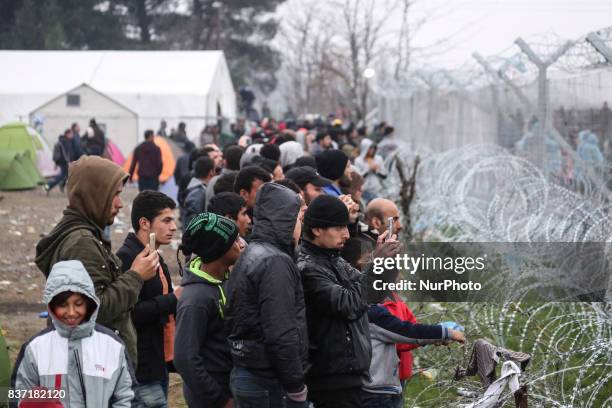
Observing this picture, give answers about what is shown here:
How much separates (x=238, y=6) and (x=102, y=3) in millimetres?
7223

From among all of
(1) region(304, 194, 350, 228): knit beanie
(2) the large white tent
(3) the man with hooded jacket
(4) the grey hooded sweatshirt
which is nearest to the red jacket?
(1) region(304, 194, 350, 228): knit beanie

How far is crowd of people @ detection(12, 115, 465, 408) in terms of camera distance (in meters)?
3.80

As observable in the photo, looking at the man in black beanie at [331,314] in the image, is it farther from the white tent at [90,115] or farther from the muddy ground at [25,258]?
the white tent at [90,115]

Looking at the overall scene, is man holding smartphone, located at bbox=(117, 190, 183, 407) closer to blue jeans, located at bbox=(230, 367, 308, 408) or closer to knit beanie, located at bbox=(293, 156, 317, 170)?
blue jeans, located at bbox=(230, 367, 308, 408)

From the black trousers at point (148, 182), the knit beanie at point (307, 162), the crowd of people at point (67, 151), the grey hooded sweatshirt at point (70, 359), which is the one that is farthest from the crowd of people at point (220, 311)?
the crowd of people at point (67, 151)

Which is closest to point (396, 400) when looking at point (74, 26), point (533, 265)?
point (533, 265)

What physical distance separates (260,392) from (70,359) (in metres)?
0.86

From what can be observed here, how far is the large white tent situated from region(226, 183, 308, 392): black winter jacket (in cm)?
2773

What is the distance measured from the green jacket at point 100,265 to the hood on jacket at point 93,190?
40 mm

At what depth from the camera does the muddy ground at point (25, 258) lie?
960 cm

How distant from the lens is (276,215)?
4297mm

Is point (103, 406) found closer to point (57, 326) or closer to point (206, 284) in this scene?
point (57, 326)

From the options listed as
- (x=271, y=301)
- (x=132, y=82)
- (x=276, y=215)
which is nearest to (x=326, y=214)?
(x=276, y=215)

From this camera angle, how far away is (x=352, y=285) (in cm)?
Result: 451
